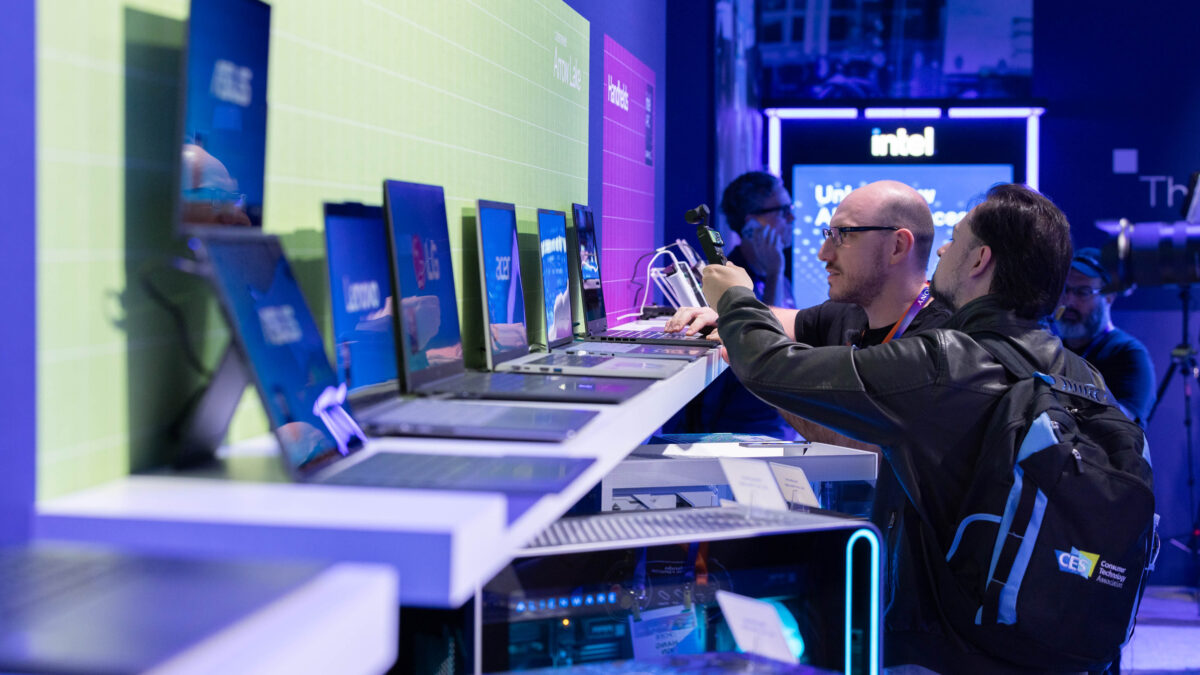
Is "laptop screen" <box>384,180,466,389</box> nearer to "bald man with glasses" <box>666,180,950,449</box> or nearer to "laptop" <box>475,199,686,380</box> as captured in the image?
"laptop" <box>475,199,686,380</box>

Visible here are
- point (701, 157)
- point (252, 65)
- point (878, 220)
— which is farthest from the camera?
point (701, 157)

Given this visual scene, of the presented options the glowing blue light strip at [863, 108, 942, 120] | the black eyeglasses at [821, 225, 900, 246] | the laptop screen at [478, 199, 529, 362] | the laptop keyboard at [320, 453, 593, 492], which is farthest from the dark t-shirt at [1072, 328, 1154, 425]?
the laptop keyboard at [320, 453, 593, 492]

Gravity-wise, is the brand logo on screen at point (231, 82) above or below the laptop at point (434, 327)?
above

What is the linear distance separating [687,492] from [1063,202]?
4.96 meters

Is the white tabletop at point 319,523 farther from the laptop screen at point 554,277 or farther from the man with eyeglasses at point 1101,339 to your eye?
the man with eyeglasses at point 1101,339

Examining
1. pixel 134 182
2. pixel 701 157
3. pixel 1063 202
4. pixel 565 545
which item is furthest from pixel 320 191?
pixel 1063 202

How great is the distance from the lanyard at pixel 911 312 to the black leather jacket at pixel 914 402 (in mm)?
560

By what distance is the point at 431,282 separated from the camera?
1.74m

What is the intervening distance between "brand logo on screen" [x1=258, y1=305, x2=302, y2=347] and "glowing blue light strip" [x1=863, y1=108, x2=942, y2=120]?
5.47 m

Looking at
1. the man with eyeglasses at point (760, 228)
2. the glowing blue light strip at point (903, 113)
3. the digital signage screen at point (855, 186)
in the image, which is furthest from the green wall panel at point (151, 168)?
the glowing blue light strip at point (903, 113)

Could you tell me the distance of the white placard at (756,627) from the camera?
132 centimetres

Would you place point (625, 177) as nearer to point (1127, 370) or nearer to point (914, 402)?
point (914, 402)

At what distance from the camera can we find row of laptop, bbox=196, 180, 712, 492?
3.53ft

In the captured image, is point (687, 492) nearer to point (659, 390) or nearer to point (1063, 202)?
point (659, 390)
